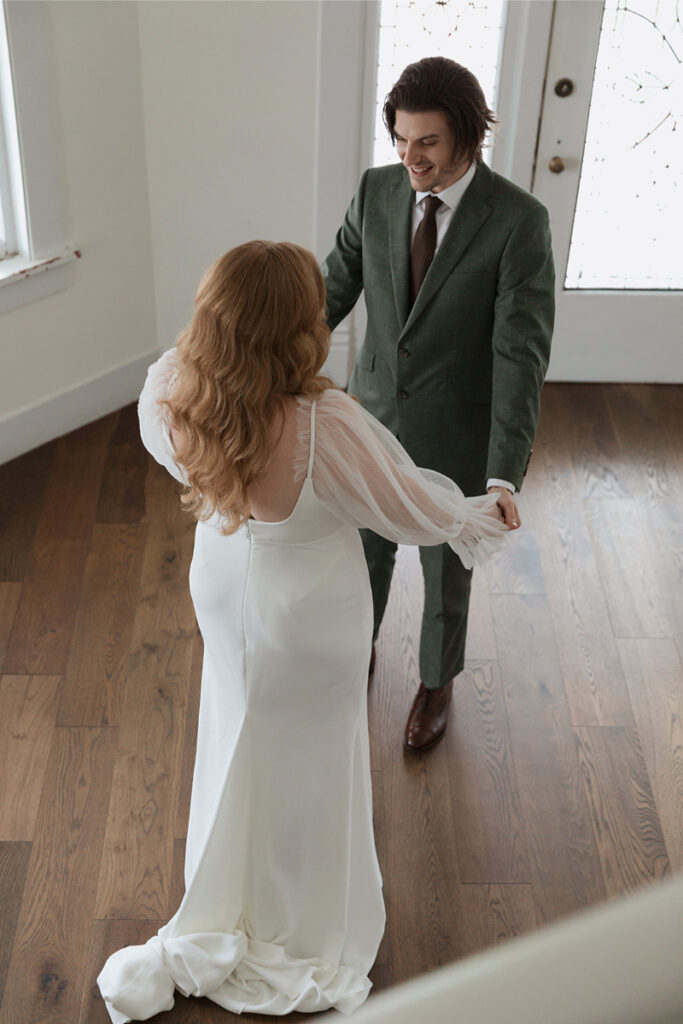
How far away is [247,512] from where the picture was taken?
5.43 ft

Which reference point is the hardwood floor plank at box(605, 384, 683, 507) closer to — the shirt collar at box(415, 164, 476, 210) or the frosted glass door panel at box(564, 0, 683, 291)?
the frosted glass door panel at box(564, 0, 683, 291)

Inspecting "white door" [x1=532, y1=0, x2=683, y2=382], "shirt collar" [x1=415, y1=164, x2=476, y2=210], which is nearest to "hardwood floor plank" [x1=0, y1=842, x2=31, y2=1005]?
"shirt collar" [x1=415, y1=164, x2=476, y2=210]

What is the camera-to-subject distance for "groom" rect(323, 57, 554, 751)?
2.02 m

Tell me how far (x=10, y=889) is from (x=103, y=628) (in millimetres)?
889

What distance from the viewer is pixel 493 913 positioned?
90.1 inches

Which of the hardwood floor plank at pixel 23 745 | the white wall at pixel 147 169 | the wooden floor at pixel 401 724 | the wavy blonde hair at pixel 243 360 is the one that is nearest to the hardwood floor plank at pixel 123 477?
the wooden floor at pixel 401 724

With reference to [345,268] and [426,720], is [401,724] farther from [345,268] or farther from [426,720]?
[345,268]

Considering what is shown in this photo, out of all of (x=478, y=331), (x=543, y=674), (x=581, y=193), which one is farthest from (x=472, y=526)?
A: (x=581, y=193)

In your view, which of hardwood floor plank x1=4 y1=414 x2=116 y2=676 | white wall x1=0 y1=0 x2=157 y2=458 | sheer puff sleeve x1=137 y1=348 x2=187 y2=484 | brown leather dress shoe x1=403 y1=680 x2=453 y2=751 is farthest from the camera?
white wall x1=0 y1=0 x2=157 y2=458

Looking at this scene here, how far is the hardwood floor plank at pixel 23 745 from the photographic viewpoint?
8.07ft

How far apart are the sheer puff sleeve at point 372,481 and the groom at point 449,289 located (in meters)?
0.25

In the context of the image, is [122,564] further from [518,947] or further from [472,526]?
[518,947]

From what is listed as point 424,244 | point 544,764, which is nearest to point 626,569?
point 544,764

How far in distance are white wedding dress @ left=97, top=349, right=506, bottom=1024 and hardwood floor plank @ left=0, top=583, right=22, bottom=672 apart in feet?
3.44
